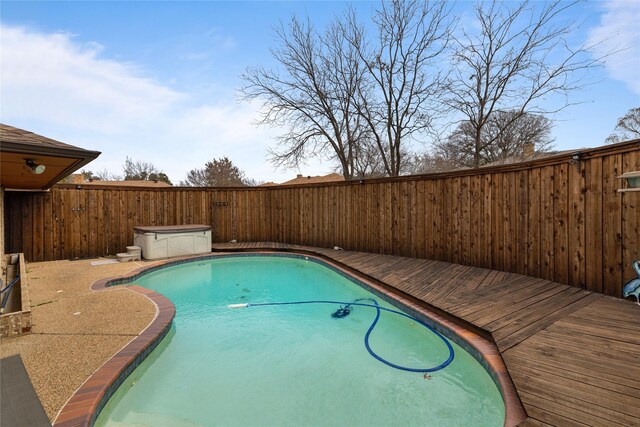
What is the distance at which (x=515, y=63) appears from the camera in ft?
30.5

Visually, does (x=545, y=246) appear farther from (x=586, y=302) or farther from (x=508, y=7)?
(x=508, y=7)

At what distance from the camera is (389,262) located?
19.1 feet

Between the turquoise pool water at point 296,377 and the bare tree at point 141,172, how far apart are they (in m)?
28.9

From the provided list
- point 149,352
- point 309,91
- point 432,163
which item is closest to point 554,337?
point 149,352

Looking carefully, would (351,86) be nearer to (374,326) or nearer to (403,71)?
(403,71)

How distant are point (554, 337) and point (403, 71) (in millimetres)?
10399

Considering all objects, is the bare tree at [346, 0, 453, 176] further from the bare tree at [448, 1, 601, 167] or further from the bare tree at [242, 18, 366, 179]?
the bare tree at [448, 1, 601, 167]

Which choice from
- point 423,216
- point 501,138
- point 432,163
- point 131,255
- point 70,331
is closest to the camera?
point 70,331

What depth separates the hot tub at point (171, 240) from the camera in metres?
6.91

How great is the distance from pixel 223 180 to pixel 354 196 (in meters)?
23.7

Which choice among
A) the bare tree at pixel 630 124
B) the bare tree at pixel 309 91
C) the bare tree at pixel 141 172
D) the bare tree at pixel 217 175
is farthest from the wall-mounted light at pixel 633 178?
the bare tree at pixel 141 172

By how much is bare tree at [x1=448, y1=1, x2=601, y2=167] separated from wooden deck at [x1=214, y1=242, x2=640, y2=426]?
752 cm

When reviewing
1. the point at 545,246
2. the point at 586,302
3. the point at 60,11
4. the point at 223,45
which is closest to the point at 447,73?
the point at 223,45

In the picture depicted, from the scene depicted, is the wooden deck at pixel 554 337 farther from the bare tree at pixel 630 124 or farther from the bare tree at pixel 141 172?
the bare tree at pixel 141 172
